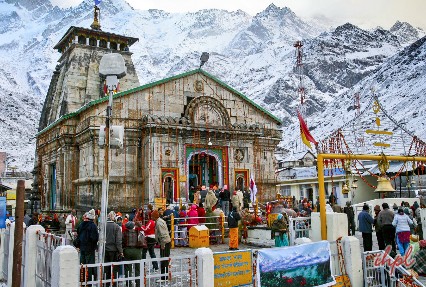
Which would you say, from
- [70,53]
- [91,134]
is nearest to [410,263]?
[91,134]

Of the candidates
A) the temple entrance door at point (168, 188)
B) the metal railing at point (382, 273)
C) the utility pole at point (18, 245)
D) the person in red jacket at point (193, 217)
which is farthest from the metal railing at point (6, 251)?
the temple entrance door at point (168, 188)

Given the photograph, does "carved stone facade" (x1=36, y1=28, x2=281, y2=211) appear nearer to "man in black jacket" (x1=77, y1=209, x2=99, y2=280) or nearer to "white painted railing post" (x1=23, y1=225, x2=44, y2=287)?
"white painted railing post" (x1=23, y1=225, x2=44, y2=287)

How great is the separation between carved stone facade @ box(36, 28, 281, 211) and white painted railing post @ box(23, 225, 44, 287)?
11.1m

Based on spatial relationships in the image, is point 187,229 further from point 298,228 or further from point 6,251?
point 6,251

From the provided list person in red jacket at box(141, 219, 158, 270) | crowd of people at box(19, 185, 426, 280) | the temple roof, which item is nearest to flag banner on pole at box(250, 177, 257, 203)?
crowd of people at box(19, 185, 426, 280)

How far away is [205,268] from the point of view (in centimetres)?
835

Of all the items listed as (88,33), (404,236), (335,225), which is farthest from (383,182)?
(88,33)

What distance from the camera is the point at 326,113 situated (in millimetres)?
120375

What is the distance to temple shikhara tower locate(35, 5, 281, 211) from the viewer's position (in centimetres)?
2344

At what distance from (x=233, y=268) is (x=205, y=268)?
2.47 feet

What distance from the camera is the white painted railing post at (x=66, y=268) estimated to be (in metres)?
7.37

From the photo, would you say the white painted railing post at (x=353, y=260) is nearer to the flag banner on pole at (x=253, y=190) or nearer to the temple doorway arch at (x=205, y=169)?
the flag banner on pole at (x=253, y=190)

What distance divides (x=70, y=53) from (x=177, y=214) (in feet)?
65.7

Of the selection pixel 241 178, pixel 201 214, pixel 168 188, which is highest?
pixel 241 178
